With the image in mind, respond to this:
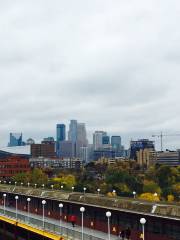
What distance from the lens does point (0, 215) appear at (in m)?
64.8

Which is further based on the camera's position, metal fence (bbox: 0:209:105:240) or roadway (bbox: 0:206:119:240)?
roadway (bbox: 0:206:119:240)

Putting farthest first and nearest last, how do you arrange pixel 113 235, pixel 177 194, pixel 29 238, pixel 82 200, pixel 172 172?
1. pixel 172 172
2. pixel 177 194
3. pixel 29 238
4. pixel 82 200
5. pixel 113 235

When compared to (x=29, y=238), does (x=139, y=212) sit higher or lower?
higher

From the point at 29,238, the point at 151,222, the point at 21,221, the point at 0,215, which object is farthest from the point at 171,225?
the point at 0,215

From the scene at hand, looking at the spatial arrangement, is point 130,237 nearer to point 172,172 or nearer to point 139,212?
point 139,212

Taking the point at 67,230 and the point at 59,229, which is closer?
the point at 67,230

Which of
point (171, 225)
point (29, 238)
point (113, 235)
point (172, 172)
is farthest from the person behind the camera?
point (172, 172)

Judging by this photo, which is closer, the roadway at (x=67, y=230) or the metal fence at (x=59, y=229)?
the metal fence at (x=59, y=229)

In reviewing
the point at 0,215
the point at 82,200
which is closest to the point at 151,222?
the point at 82,200

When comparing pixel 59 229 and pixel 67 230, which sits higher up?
pixel 67 230

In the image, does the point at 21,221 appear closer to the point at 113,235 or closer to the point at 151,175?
the point at 113,235

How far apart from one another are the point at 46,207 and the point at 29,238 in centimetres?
468

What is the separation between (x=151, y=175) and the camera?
139 m

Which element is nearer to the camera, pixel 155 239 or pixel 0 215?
pixel 155 239
